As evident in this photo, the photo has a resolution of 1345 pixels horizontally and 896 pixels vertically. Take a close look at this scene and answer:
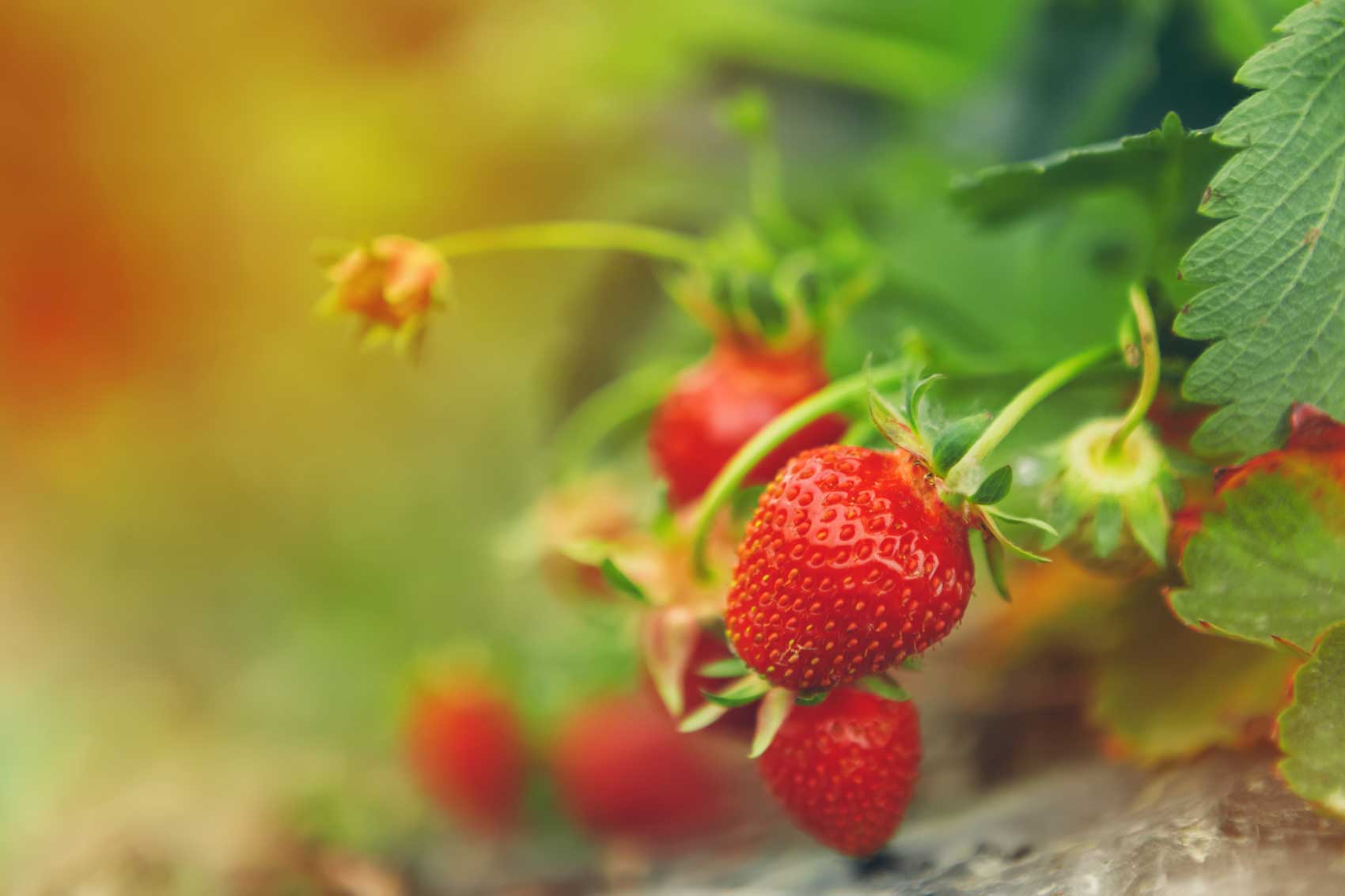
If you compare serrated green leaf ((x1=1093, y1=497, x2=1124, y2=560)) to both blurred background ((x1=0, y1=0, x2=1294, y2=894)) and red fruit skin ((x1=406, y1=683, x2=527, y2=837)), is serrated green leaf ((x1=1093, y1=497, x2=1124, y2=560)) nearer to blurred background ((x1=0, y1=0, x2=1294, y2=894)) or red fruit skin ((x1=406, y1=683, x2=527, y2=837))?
blurred background ((x1=0, y1=0, x2=1294, y2=894))

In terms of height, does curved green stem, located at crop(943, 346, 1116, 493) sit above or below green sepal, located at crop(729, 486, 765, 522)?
above

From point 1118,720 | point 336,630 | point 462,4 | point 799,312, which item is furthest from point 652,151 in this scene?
point 1118,720

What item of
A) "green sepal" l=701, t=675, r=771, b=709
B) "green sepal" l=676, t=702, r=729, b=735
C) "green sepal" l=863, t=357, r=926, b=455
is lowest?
"green sepal" l=676, t=702, r=729, b=735

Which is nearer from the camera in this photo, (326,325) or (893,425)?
(893,425)

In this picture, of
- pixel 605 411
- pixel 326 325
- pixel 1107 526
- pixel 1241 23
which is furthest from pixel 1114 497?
pixel 326 325

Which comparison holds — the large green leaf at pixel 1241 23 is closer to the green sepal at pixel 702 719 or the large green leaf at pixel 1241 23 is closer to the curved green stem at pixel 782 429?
the curved green stem at pixel 782 429

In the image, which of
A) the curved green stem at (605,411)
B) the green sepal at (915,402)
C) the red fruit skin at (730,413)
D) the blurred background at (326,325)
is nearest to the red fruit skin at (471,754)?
the blurred background at (326,325)

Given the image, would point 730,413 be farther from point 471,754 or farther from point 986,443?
point 471,754

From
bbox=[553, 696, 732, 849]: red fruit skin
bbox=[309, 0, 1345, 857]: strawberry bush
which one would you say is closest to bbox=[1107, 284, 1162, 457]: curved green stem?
bbox=[309, 0, 1345, 857]: strawberry bush
